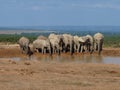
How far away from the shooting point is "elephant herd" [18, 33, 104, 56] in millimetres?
43125

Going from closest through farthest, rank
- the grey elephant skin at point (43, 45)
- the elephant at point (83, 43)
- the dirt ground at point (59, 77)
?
the dirt ground at point (59, 77) → the grey elephant skin at point (43, 45) → the elephant at point (83, 43)

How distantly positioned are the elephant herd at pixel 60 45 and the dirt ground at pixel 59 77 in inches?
475

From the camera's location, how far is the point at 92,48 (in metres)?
44.8

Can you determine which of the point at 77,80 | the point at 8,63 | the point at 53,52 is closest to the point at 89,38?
the point at 53,52

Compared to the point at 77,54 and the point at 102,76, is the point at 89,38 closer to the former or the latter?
the point at 77,54

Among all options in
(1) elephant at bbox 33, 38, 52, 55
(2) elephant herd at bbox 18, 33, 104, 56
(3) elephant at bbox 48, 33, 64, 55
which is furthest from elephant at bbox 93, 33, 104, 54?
(1) elephant at bbox 33, 38, 52, 55

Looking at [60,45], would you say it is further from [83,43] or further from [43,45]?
[83,43]

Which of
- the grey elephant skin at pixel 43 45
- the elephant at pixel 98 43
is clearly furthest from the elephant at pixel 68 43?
the elephant at pixel 98 43

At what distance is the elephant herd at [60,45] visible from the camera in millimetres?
43125

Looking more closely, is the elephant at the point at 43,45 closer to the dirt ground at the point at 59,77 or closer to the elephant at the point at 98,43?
the elephant at the point at 98,43

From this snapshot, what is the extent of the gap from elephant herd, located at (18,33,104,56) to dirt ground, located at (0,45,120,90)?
39.6ft

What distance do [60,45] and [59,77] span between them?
67.1ft

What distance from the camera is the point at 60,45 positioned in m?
44.0

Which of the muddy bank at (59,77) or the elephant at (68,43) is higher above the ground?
the muddy bank at (59,77)
